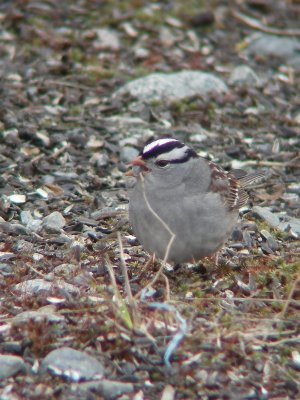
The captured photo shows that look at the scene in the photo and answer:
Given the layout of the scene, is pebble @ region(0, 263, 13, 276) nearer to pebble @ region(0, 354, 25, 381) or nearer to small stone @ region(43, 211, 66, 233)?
small stone @ region(43, 211, 66, 233)

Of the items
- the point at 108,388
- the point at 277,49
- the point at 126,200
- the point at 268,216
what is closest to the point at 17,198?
the point at 126,200

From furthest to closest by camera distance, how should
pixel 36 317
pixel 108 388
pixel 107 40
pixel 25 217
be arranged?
1. pixel 107 40
2. pixel 25 217
3. pixel 36 317
4. pixel 108 388

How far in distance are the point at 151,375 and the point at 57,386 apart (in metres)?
0.44

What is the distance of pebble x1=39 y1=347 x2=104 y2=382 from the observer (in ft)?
13.0

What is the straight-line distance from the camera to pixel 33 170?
21.9 ft

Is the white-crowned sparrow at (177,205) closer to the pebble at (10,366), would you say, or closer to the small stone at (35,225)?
the small stone at (35,225)

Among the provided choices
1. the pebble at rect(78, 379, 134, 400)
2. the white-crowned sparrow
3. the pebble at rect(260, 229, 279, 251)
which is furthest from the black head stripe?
the pebble at rect(78, 379, 134, 400)

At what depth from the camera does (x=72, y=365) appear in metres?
3.98

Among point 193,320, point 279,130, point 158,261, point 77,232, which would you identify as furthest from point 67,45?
point 193,320

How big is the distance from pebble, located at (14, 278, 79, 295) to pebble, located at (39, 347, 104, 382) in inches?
24.8

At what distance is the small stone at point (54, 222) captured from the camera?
18.8 feet

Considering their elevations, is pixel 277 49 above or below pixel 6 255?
below

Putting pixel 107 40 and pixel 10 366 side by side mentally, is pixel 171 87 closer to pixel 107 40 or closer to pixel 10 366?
pixel 107 40

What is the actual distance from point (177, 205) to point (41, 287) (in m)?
0.88
